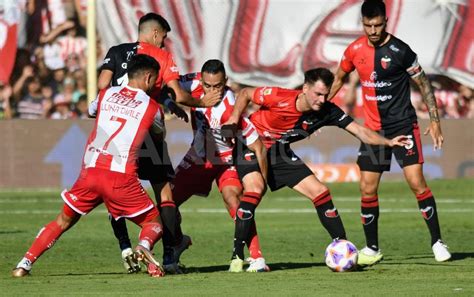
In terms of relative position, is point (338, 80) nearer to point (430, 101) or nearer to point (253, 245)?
point (430, 101)

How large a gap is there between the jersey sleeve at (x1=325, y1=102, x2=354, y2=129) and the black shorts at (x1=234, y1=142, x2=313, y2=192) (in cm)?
57

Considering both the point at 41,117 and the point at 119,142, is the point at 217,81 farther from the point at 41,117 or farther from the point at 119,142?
the point at 41,117

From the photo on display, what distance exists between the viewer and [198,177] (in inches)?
509

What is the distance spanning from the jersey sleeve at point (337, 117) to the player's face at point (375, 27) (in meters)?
1.10

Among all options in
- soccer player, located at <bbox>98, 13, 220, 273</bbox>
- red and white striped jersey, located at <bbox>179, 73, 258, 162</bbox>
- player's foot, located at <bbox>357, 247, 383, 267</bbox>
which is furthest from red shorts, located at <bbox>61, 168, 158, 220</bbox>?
player's foot, located at <bbox>357, 247, 383, 267</bbox>

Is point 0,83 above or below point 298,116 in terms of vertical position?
below

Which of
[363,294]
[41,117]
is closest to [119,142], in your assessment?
[363,294]

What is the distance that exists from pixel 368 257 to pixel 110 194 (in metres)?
3.41

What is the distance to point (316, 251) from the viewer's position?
14.9 meters

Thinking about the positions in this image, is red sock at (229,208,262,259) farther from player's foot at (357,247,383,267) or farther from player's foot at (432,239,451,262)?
player's foot at (432,239,451,262)

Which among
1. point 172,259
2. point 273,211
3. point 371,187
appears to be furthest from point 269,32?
point 172,259

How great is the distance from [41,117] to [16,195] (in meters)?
2.71

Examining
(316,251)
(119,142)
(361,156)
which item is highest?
(119,142)

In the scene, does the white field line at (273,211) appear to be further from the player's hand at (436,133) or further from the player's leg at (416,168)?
the player's hand at (436,133)
